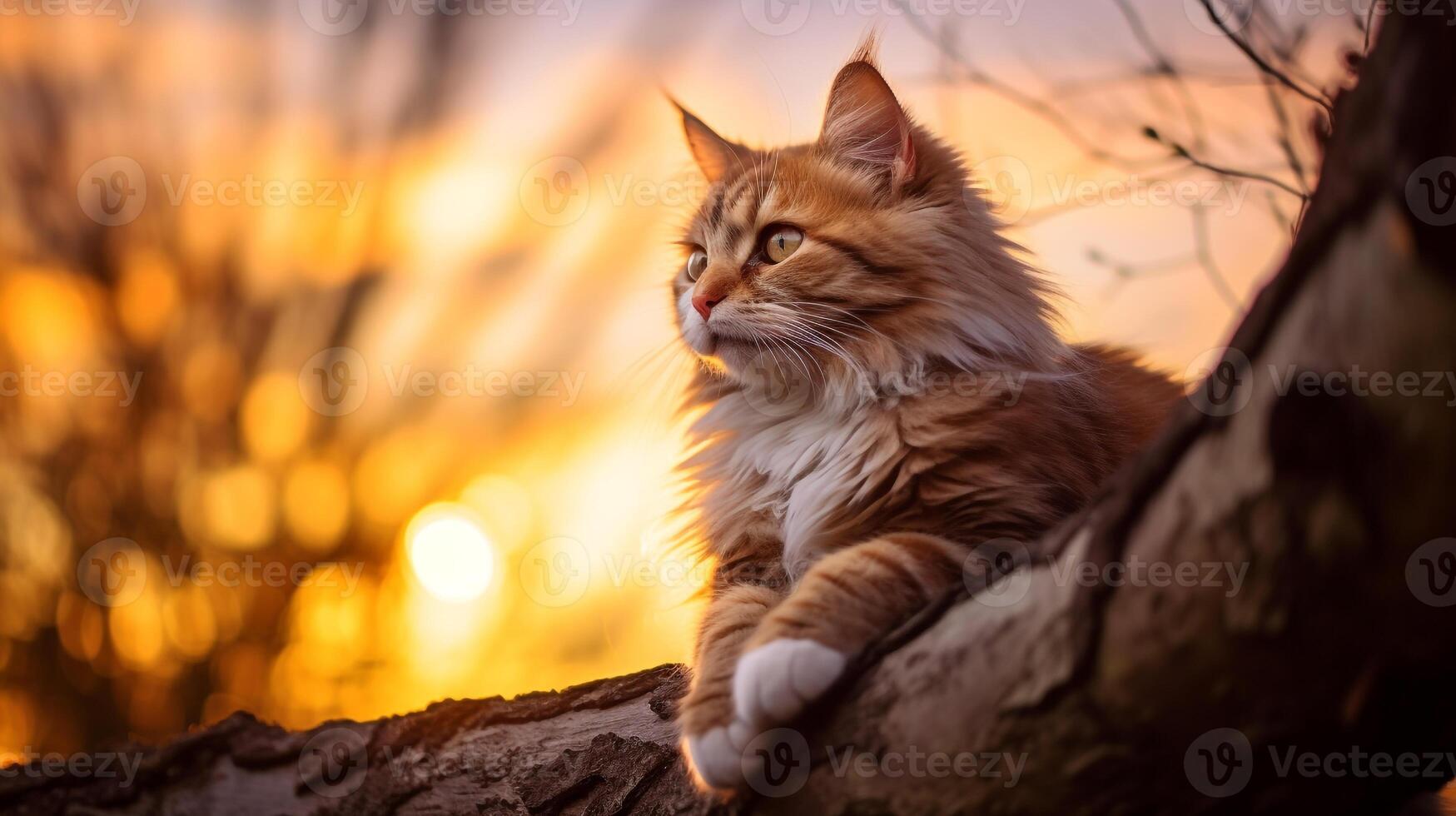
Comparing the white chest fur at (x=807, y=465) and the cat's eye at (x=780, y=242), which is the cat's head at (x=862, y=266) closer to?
the cat's eye at (x=780, y=242)

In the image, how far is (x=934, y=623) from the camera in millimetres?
1079

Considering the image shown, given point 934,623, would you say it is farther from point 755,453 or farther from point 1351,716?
point 755,453

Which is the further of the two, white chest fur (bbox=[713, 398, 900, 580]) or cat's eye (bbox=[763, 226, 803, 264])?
cat's eye (bbox=[763, 226, 803, 264])

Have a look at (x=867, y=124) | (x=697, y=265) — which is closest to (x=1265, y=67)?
(x=867, y=124)

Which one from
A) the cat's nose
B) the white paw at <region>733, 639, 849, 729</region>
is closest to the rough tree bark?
the white paw at <region>733, 639, 849, 729</region>

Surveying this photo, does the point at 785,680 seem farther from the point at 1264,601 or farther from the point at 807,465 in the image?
the point at 807,465

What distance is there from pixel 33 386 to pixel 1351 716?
4.64 meters

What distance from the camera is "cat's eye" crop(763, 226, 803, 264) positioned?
6.24 feet

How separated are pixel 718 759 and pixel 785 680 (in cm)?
17

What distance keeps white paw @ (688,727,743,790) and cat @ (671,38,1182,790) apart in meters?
0.05

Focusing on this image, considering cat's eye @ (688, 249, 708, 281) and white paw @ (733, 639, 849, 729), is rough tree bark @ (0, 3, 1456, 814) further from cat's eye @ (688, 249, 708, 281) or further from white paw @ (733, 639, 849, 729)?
cat's eye @ (688, 249, 708, 281)

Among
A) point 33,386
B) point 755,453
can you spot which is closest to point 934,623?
point 755,453

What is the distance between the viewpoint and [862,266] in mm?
1835

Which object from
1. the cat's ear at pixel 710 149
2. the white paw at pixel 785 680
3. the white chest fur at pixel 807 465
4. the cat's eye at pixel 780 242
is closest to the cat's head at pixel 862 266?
the cat's eye at pixel 780 242
